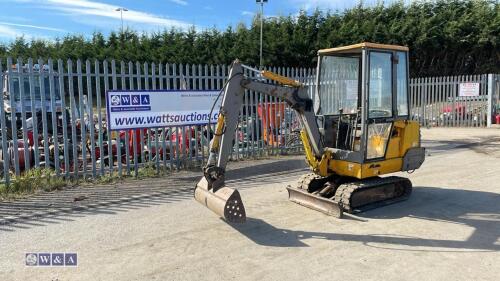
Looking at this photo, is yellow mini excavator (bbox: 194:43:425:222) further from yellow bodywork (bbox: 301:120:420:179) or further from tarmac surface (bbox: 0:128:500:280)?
tarmac surface (bbox: 0:128:500:280)

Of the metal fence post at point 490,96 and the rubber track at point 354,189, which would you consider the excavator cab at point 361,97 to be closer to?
the rubber track at point 354,189

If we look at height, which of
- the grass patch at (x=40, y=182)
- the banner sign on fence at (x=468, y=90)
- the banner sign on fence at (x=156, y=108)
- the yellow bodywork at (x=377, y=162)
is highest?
the banner sign on fence at (x=468, y=90)

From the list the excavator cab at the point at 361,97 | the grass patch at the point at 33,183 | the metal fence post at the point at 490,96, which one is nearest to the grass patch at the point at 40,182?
the grass patch at the point at 33,183

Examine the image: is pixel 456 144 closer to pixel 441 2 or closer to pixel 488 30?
pixel 488 30

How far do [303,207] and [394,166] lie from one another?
5.20ft

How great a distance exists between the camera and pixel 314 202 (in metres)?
6.63

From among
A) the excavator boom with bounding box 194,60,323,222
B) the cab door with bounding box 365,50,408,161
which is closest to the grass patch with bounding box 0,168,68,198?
the excavator boom with bounding box 194,60,323,222

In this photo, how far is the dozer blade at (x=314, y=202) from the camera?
6.23m

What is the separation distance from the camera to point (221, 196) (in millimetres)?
5348

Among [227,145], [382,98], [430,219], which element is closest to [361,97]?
[382,98]

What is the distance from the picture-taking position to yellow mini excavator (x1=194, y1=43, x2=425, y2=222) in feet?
20.8

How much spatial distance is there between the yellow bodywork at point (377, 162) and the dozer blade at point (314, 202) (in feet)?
1.38

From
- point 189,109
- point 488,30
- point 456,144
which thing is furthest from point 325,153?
point 488,30

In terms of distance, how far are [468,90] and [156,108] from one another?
1607 centimetres
